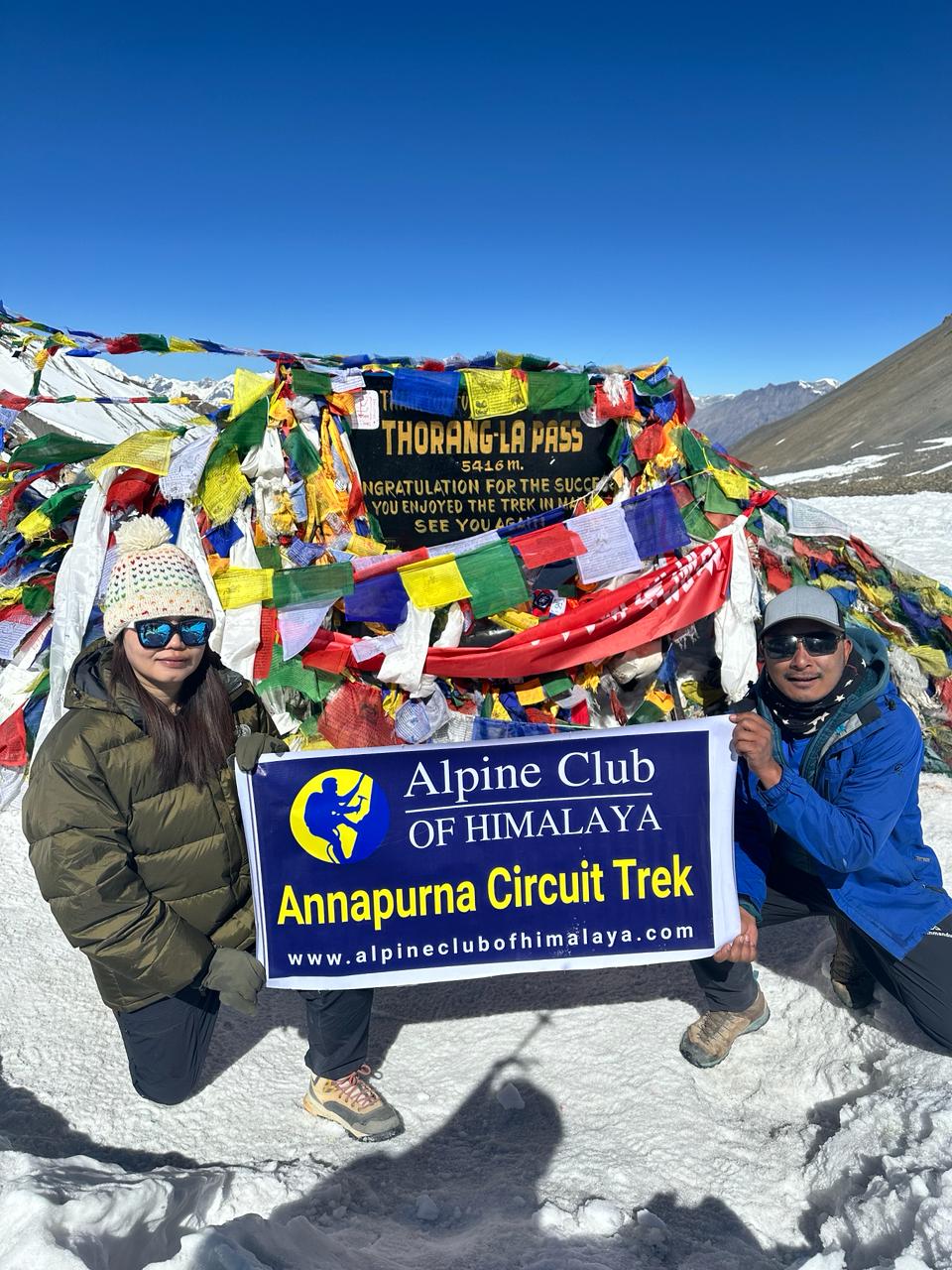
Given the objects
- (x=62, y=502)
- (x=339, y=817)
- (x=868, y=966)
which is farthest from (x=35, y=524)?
(x=868, y=966)

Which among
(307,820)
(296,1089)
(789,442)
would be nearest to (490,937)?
(307,820)

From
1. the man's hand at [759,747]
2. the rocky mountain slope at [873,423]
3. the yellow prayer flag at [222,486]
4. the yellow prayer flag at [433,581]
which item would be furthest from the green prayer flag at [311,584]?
the rocky mountain slope at [873,423]

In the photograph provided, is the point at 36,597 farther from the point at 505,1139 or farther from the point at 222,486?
the point at 505,1139

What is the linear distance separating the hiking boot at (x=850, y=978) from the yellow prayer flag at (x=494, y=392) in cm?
273

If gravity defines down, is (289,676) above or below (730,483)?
below

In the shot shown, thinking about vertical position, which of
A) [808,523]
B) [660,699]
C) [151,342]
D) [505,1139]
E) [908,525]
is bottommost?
[505,1139]

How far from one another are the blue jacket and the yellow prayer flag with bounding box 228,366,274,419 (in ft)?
8.87

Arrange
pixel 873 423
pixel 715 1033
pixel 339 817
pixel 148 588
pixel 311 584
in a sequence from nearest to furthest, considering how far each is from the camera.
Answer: pixel 148 588, pixel 339 817, pixel 715 1033, pixel 311 584, pixel 873 423

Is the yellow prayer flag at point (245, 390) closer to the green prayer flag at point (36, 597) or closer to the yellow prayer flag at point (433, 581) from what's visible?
the yellow prayer flag at point (433, 581)

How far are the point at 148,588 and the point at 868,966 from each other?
9.59ft

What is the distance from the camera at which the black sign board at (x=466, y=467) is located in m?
4.26

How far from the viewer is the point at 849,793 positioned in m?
2.87

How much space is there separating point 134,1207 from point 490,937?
1.36 m

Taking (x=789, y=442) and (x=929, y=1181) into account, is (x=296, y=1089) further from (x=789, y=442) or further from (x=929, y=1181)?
(x=789, y=442)
